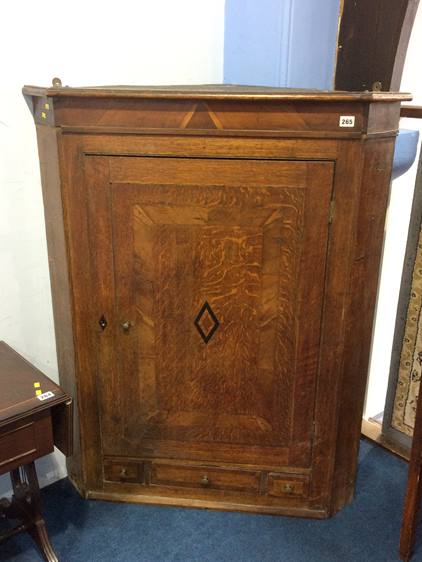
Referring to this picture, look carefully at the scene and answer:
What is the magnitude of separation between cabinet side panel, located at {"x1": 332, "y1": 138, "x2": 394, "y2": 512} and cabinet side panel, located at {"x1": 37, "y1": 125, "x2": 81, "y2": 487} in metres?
1.04

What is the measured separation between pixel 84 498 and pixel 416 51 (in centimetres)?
249

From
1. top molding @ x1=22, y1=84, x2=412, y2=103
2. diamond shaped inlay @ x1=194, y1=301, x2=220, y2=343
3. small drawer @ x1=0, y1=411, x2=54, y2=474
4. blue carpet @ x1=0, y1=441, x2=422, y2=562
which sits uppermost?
top molding @ x1=22, y1=84, x2=412, y2=103

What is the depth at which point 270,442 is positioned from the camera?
2227 mm

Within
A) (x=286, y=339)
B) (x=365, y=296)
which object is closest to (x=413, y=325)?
(x=365, y=296)

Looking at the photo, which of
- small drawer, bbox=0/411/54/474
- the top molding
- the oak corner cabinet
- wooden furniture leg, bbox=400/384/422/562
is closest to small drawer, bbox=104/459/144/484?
Answer: the oak corner cabinet

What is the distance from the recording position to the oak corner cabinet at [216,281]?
6.01 feet

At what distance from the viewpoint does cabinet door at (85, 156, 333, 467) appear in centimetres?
190

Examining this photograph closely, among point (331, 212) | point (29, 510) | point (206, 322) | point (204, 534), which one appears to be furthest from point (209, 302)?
point (29, 510)

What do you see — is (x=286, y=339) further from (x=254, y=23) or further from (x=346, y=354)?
(x=254, y=23)

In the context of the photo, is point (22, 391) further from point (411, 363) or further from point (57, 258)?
point (411, 363)

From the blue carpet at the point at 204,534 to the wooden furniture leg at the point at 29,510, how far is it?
3.6 inches

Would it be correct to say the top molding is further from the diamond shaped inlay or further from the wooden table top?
the wooden table top

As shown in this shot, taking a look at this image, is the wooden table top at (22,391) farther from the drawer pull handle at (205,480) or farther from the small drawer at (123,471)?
the drawer pull handle at (205,480)

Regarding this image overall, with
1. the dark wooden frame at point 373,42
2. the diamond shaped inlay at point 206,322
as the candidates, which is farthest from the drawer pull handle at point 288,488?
the dark wooden frame at point 373,42
